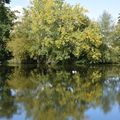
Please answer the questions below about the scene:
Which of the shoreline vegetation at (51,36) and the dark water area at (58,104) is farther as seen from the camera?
the shoreline vegetation at (51,36)

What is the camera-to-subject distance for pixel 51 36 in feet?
214

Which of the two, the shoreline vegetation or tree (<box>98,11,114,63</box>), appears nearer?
the shoreline vegetation

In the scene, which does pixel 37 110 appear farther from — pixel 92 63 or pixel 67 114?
pixel 92 63

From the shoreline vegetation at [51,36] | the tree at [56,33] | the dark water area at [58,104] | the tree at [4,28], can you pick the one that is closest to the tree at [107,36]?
the shoreline vegetation at [51,36]

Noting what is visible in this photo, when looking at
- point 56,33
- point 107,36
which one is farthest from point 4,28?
point 107,36

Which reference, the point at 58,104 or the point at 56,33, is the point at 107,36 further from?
the point at 58,104

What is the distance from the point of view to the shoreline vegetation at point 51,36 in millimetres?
65000

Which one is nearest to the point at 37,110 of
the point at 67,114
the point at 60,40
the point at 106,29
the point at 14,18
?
the point at 67,114

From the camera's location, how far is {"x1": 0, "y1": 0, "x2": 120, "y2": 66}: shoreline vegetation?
65.0 metres

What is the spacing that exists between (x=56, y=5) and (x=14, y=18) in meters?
16.6

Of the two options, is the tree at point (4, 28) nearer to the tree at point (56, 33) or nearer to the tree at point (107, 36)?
the tree at point (56, 33)

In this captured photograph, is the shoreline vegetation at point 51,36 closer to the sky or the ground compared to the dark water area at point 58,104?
closer to the sky

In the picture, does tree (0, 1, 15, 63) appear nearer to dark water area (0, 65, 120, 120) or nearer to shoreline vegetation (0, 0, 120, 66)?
shoreline vegetation (0, 0, 120, 66)

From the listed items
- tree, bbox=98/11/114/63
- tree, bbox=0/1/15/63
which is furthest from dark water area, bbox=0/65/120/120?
tree, bbox=98/11/114/63
